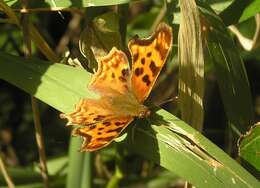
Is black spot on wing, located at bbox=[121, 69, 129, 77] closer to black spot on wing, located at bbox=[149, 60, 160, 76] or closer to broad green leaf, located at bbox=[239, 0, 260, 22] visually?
black spot on wing, located at bbox=[149, 60, 160, 76]

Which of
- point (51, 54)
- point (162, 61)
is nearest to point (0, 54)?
point (51, 54)

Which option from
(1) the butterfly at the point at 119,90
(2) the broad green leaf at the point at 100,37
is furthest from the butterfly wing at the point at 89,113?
(2) the broad green leaf at the point at 100,37

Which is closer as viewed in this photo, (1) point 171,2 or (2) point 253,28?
(1) point 171,2

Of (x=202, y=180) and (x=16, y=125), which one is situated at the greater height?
(x=202, y=180)

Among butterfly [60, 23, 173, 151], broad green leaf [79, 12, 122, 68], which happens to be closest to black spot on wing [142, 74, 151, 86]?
butterfly [60, 23, 173, 151]

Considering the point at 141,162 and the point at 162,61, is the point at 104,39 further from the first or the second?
the point at 141,162

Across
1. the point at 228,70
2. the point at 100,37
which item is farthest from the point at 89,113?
the point at 228,70
